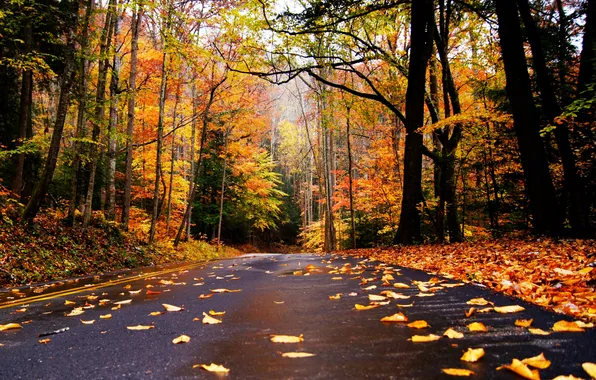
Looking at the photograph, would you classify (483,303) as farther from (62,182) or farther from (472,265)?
(62,182)

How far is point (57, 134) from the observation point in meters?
9.91

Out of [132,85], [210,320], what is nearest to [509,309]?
[210,320]

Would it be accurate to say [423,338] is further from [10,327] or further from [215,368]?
[10,327]

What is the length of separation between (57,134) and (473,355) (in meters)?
11.3

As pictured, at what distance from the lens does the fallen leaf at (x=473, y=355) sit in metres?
1.85

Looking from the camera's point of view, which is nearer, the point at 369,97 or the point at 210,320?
the point at 210,320

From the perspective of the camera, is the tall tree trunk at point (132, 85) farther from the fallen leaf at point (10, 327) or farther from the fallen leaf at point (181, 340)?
the fallen leaf at point (181, 340)

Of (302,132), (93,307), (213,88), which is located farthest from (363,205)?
(302,132)

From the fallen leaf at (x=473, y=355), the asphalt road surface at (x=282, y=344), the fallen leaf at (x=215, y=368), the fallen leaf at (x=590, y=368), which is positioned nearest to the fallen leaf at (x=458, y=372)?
the asphalt road surface at (x=282, y=344)

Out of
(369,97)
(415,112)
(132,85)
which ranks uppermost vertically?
(132,85)

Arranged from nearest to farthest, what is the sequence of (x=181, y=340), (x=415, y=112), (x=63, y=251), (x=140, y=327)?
(x=181, y=340), (x=140, y=327), (x=63, y=251), (x=415, y=112)

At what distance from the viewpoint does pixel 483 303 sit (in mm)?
3158

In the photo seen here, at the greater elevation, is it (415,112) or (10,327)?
(415,112)

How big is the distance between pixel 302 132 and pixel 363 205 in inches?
1045
